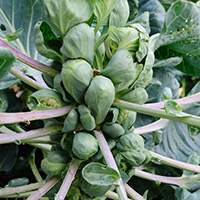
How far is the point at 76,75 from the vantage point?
2.37 ft

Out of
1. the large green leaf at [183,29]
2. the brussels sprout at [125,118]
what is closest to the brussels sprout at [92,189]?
the brussels sprout at [125,118]

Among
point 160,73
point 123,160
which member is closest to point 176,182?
point 123,160

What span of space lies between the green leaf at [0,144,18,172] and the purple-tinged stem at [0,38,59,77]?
71 cm

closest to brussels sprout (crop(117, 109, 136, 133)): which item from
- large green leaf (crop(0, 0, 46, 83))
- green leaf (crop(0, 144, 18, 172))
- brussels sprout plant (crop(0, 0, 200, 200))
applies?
brussels sprout plant (crop(0, 0, 200, 200))

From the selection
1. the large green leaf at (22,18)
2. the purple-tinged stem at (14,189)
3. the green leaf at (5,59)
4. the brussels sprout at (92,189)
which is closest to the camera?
the green leaf at (5,59)

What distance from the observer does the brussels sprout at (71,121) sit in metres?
0.78

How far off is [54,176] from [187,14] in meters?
1.06

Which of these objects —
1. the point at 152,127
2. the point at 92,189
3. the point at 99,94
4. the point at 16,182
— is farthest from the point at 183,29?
the point at 16,182

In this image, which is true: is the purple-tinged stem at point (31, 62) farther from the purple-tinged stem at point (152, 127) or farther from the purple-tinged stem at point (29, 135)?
the purple-tinged stem at point (152, 127)

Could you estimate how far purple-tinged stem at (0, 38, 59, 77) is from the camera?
0.78 meters

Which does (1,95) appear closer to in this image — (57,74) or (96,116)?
(57,74)

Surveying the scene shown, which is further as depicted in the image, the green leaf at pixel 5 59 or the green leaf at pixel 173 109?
the green leaf at pixel 173 109

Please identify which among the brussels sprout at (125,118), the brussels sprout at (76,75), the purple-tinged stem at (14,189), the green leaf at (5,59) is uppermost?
the green leaf at (5,59)

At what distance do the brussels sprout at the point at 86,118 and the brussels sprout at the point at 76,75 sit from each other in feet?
0.17
